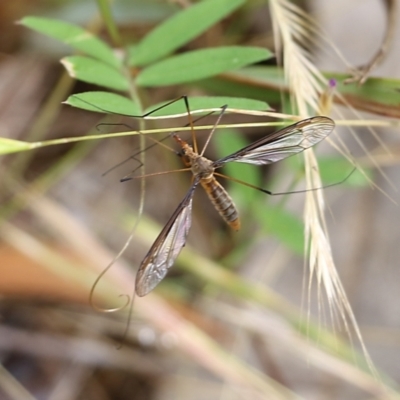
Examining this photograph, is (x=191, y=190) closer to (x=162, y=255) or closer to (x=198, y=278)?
(x=162, y=255)

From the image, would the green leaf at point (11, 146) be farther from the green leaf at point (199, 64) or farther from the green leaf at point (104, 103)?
the green leaf at point (199, 64)

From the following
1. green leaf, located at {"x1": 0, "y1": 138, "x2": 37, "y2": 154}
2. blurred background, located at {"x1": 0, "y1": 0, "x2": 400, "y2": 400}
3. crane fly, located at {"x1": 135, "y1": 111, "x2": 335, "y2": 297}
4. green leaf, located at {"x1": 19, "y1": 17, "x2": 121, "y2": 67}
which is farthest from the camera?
blurred background, located at {"x1": 0, "y1": 0, "x2": 400, "y2": 400}

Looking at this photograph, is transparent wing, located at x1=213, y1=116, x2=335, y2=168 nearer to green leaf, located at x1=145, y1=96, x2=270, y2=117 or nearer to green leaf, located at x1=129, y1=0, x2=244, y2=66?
green leaf, located at x1=145, y1=96, x2=270, y2=117

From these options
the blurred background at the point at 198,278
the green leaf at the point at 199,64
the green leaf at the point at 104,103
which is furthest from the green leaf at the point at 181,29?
the blurred background at the point at 198,278

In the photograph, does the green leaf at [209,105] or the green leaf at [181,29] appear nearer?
the green leaf at [209,105]

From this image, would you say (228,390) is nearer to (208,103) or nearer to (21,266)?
(21,266)

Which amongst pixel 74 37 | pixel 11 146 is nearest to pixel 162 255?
pixel 11 146

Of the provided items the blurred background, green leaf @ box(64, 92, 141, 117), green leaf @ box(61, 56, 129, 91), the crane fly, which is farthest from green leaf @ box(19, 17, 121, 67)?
the blurred background
